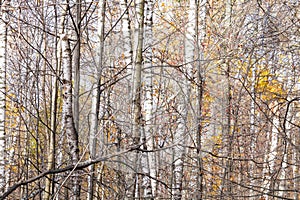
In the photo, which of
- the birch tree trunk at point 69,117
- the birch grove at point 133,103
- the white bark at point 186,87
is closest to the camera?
the birch grove at point 133,103

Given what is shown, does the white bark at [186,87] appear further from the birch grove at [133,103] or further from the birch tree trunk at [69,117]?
the birch tree trunk at [69,117]

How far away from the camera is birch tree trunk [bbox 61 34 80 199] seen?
4.29 metres

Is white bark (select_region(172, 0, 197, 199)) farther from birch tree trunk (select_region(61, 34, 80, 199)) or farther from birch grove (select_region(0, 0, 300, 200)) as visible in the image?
birch tree trunk (select_region(61, 34, 80, 199))

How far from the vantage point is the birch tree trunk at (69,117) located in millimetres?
4293

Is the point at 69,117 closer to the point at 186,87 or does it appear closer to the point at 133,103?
the point at 133,103

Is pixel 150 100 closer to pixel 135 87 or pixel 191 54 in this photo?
pixel 191 54

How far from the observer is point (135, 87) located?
4.22 meters

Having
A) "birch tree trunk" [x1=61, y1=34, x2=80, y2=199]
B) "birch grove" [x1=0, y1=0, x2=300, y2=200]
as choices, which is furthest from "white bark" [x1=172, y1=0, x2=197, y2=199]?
"birch tree trunk" [x1=61, y1=34, x2=80, y2=199]

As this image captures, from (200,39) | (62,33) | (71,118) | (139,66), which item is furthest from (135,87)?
(200,39)

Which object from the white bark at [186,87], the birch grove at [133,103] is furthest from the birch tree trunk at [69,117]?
the white bark at [186,87]

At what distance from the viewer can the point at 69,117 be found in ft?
14.4

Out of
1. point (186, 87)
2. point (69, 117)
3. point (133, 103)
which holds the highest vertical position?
point (186, 87)

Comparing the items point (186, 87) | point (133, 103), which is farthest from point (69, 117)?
point (186, 87)

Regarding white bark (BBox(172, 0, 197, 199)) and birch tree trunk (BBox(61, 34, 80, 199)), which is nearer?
birch tree trunk (BBox(61, 34, 80, 199))
